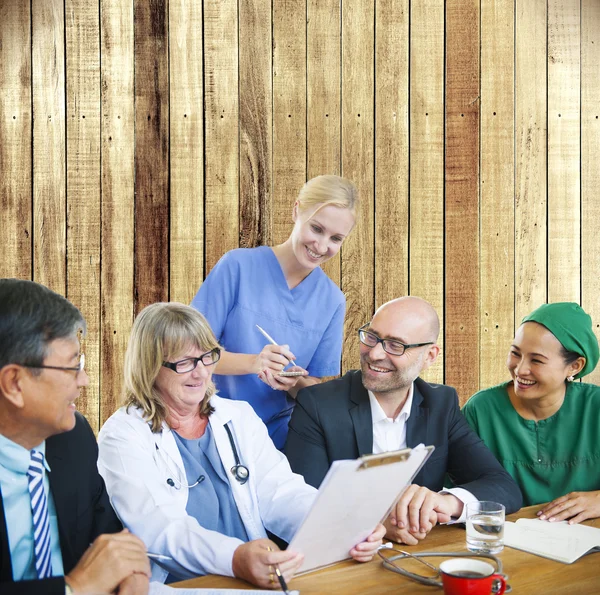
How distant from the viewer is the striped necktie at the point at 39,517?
1424 millimetres

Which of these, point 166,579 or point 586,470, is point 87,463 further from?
point 586,470

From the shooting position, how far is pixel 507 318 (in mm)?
3406

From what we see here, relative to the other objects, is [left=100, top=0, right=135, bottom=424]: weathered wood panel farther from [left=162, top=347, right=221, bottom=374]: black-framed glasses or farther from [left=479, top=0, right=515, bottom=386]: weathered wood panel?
[left=479, top=0, right=515, bottom=386]: weathered wood panel

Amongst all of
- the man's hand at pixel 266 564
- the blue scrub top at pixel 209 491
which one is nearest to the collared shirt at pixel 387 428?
the blue scrub top at pixel 209 491

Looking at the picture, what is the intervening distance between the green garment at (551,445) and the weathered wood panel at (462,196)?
988 millimetres

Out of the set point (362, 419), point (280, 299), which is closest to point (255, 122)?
point (280, 299)

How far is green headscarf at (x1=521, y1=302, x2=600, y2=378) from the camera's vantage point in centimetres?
232

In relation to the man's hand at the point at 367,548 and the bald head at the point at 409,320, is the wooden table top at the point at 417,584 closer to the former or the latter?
the man's hand at the point at 367,548

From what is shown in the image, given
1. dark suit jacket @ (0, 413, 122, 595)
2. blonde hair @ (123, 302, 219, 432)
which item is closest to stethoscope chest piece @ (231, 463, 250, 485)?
blonde hair @ (123, 302, 219, 432)

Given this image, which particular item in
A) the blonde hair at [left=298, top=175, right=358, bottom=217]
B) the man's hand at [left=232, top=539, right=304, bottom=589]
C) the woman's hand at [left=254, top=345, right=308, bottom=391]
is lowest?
the man's hand at [left=232, top=539, right=304, bottom=589]

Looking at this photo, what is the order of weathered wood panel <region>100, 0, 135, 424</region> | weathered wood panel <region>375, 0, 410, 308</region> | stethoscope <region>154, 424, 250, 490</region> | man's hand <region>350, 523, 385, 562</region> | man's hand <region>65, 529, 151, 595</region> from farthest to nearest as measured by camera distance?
1. weathered wood panel <region>375, 0, 410, 308</region>
2. weathered wood panel <region>100, 0, 135, 424</region>
3. stethoscope <region>154, 424, 250, 490</region>
4. man's hand <region>350, 523, 385, 562</region>
5. man's hand <region>65, 529, 151, 595</region>

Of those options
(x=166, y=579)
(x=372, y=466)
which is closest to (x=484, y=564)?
(x=372, y=466)

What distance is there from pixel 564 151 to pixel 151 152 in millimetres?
1832

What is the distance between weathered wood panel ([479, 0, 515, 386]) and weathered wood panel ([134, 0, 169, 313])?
1392mm
